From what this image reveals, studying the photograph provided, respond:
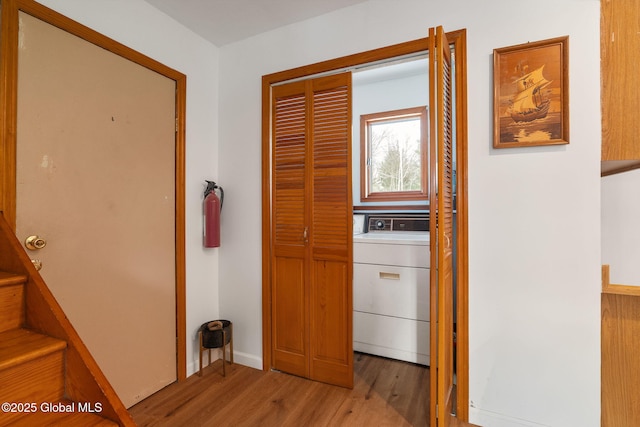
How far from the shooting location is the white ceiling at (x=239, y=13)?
6.54 feet

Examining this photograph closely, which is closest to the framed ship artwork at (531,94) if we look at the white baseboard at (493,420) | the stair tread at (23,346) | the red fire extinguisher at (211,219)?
the white baseboard at (493,420)

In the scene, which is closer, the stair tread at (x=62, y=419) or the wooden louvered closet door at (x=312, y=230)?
the stair tread at (x=62, y=419)

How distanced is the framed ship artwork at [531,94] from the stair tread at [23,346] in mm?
2000

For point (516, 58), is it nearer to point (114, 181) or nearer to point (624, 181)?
point (624, 181)

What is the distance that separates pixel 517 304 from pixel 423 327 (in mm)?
822

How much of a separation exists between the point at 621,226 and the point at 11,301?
2476mm

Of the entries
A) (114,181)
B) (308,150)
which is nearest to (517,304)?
(308,150)

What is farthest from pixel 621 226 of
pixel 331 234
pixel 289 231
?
pixel 289 231

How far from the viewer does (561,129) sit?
1.53 meters

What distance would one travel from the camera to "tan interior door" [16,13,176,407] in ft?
4.85

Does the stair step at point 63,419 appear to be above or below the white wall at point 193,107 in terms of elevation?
below

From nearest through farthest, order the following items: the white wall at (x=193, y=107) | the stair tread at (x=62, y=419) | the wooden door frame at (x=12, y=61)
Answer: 1. the stair tread at (x=62, y=419)
2. the wooden door frame at (x=12, y=61)
3. the white wall at (x=193, y=107)

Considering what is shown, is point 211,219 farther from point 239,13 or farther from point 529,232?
point 529,232

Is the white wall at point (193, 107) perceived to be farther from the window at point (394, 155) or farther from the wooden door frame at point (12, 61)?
the window at point (394, 155)
